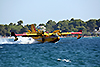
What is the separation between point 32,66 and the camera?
24.6m

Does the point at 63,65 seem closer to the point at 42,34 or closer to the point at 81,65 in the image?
the point at 81,65

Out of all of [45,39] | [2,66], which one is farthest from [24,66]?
[45,39]

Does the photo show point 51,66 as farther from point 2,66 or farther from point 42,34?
point 42,34

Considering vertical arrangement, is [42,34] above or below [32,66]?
above

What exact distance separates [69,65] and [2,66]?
28.9 feet

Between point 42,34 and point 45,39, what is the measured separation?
4.92 m

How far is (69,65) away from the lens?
82.3ft

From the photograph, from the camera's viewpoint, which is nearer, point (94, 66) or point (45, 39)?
point (94, 66)

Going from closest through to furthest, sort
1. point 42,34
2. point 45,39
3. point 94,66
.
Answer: point 94,66 < point 42,34 < point 45,39

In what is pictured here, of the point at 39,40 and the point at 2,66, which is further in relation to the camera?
the point at 39,40

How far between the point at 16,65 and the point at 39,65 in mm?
3100

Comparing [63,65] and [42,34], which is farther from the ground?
[42,34]

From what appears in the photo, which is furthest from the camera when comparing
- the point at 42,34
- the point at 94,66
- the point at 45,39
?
the point at 45,39

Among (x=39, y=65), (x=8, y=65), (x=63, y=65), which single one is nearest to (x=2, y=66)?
(x=8, y=65)
